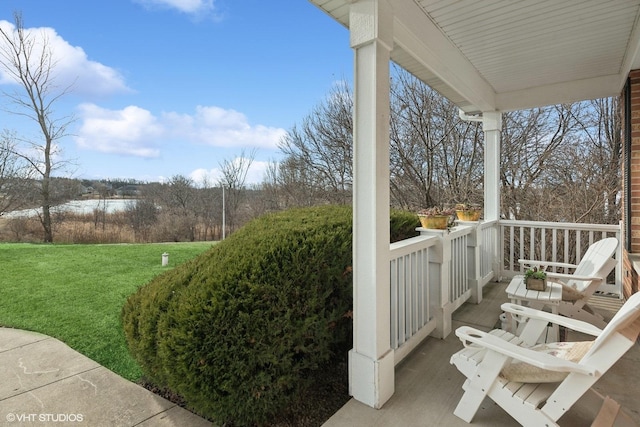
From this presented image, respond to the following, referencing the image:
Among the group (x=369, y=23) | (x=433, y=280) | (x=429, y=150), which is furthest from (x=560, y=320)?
(x=429, y=150)

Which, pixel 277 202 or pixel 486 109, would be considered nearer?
pixel 486 109

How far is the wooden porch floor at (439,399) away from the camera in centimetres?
187

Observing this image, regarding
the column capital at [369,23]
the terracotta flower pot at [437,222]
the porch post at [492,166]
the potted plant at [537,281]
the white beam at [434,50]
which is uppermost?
the white beam at [434,50]

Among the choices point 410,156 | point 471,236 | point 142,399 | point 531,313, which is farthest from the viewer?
point 410,156

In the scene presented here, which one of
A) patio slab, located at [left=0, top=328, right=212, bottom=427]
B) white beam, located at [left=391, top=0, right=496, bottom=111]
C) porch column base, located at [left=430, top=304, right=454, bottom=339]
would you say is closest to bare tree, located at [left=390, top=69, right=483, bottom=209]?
white beam, located at [left=391, top=0, right=496, bottom=111]

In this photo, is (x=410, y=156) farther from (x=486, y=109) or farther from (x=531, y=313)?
(x=531, y=313)

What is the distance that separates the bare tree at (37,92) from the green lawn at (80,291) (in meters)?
4.50

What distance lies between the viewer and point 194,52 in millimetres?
9797

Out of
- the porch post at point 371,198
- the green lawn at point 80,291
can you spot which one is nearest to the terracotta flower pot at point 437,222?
the porch post at point 371,198

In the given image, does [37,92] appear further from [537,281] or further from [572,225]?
[572,225]

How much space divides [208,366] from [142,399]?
35.6 inches

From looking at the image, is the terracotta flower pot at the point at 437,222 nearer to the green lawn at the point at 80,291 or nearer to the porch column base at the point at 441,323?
the porch column base at the point at 441,323

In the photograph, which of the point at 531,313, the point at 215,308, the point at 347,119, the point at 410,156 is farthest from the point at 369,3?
the point at 347,119

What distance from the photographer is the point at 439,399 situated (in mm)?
2082
